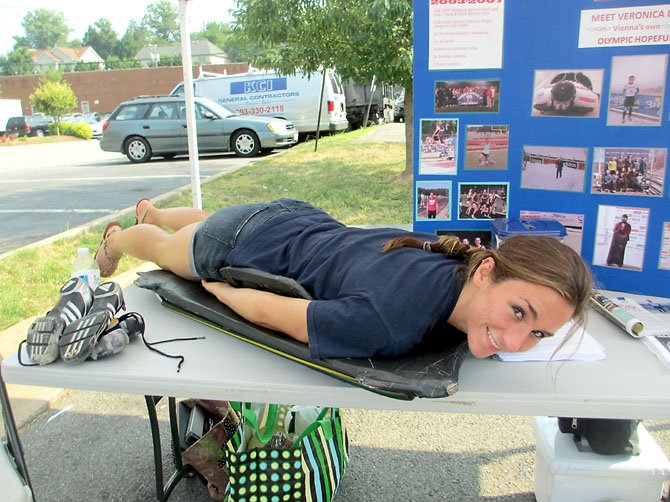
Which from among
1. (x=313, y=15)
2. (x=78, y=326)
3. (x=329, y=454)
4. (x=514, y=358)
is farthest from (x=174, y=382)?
(x=313, y=15)

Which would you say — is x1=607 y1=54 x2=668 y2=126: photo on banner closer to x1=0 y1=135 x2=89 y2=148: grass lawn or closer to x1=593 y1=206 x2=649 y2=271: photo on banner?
x1=593 y1=206 x2=649 y2=271: photo on banner

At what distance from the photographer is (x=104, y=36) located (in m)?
78.1

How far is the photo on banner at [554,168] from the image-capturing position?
7.38 ft

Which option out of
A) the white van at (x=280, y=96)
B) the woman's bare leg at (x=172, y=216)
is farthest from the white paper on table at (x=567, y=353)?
the white van at (x=280, y=96)

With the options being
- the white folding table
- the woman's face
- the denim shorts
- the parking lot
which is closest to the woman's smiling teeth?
the woman's face

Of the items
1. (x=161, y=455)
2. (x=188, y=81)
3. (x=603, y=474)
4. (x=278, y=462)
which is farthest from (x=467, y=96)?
(x=188, y=81)

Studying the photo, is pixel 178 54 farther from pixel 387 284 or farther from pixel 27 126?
pixel 387 284

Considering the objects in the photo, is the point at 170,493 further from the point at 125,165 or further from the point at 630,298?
the point at 125,165

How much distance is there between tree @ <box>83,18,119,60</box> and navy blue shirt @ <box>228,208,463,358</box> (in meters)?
86.5

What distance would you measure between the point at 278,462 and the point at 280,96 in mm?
12937

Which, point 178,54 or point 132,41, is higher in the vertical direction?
point 132,41

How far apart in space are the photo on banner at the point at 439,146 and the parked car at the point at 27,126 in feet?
95.9

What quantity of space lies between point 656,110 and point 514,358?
1.17 m

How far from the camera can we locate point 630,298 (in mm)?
2164
